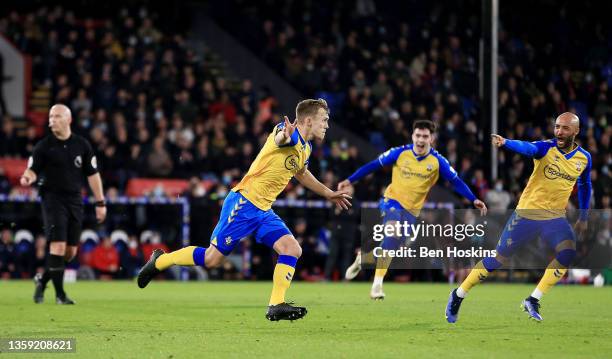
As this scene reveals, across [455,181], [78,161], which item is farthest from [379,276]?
[78,161]

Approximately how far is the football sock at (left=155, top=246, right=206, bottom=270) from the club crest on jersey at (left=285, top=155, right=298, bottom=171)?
1.14 m

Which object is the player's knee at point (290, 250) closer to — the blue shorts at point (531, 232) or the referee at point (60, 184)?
the blue shorts at point (531, 232)

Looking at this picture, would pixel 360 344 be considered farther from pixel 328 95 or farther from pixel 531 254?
pixel 328 95

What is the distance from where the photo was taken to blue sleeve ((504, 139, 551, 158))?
36.3ft

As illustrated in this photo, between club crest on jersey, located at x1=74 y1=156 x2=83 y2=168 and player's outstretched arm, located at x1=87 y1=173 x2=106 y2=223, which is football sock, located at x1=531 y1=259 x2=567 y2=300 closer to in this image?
player's outstretched arm, located at x1=87 y1=173 x2=106 y2=223

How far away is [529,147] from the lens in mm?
11367

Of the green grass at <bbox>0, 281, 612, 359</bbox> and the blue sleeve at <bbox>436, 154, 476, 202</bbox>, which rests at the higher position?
the blue sleeve at <bbox>436, 154, 476, 202</bbox>

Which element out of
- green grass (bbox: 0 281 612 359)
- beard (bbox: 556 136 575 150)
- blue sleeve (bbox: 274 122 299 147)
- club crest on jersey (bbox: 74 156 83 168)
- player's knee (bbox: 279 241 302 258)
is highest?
beard (bbox: 556 136 575 150)

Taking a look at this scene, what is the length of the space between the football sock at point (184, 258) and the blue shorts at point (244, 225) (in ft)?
1.13

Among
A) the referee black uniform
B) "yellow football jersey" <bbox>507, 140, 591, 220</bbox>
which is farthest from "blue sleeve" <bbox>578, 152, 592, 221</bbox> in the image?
the referee black uniform

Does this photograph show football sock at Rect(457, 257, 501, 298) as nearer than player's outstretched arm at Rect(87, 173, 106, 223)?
Yes

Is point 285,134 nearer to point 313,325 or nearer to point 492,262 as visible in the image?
point 313,325

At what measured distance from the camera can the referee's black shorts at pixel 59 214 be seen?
43.1ft

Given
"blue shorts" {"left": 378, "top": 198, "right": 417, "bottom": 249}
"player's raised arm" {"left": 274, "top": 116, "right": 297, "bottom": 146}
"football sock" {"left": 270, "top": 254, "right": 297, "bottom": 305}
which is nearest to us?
"player's raised arm" {"left": 274, "top": 116, "right": 297, "bottom": 146}
